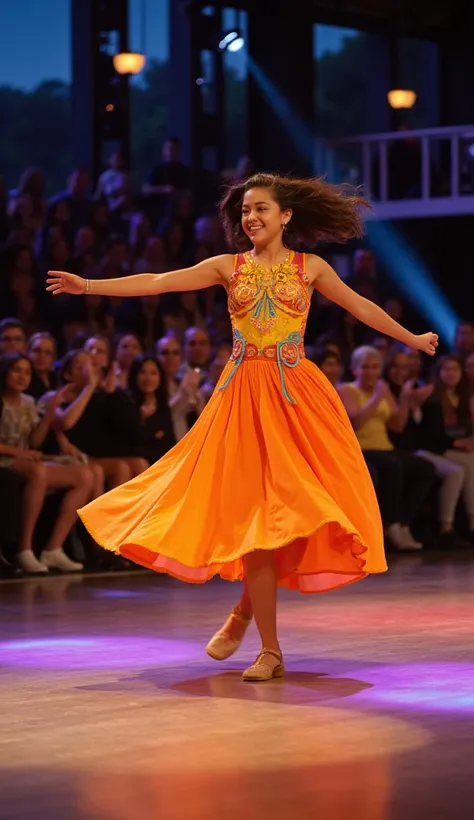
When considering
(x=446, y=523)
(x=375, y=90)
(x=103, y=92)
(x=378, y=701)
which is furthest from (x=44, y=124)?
(x=378, y=701)

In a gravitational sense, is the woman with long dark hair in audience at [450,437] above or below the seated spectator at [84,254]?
below

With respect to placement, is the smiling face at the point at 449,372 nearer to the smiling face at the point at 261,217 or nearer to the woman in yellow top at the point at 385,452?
the woman in yellow top at the point at 385,452

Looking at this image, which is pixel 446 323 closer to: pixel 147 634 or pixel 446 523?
pixel 446 523

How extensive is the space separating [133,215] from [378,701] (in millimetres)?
7932

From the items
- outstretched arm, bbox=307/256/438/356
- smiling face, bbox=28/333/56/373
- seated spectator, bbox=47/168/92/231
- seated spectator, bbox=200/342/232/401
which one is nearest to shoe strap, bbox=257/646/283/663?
outstretched arm, bbox=307/256/438/356

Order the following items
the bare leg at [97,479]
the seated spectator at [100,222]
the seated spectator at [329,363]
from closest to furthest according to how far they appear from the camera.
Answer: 1. the bare leg at [97,479]
2. the seated spectator at [329,363]
3. the seated spectator at [100,222]

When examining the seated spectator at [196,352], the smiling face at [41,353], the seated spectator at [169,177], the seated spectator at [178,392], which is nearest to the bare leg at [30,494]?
the smiling face at [41,353]

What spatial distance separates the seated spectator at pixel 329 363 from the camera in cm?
902

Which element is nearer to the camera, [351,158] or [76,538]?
[76,538]

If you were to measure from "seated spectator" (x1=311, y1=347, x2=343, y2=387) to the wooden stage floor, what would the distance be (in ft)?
9.20

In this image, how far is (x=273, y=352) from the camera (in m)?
4.59

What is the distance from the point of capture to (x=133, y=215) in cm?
1151

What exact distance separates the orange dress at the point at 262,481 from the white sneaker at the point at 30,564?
2.81 m

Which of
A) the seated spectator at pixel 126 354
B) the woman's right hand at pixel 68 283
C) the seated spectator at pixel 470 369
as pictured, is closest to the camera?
the woman's right hand at pixel 68 283
